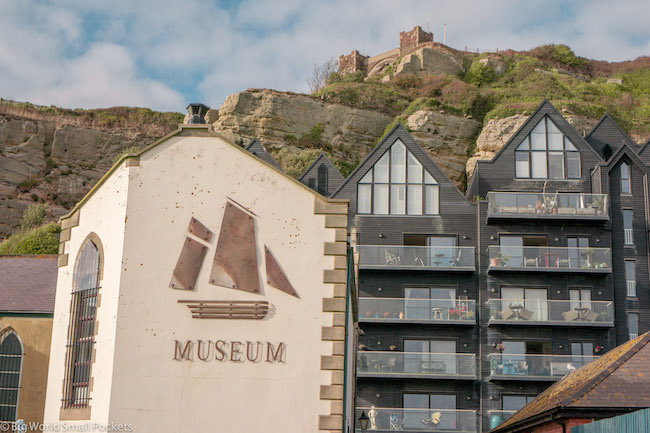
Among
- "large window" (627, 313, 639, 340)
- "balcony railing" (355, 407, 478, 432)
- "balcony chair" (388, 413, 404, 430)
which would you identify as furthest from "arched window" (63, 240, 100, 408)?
"large window" (627, 313, 639, 340)

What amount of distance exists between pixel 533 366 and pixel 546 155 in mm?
11675

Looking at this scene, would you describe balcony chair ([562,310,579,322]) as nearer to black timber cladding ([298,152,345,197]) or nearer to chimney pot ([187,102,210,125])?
black timber cladding ([298,152,345,197])

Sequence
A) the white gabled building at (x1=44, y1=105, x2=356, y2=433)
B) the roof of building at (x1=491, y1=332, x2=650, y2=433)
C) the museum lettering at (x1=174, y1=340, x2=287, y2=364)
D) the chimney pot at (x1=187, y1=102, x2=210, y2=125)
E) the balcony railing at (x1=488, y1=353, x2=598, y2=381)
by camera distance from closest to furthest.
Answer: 1. the white gabled building at (x1=44, y1=105, x2=356, y2=433)
2. the museum lettering at (x1=174, y1=340, x2=287, y2=364)
3. the roof of building at (x1=491, y1=332, x2=650, y2=433)
4. the chimney pot at (x1=187, y1=102, x2=210, y2=125)
5. the balcony railing at (x1=488, y1=353, x2=598, y2=381)

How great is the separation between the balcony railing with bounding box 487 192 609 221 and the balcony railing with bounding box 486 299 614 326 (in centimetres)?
425

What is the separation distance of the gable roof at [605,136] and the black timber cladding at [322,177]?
14.2m

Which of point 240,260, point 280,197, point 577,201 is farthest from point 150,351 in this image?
point 577,201

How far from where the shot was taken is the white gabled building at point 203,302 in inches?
763

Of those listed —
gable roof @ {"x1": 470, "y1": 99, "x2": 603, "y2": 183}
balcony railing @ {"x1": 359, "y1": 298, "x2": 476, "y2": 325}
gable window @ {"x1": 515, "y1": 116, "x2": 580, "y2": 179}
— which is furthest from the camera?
gable roof @ {"x1": 470, "y1": 99, "x2": 603, "y2": 183}

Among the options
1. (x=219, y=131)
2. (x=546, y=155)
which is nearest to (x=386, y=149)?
(x=546, y=155)

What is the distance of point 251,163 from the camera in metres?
21.1

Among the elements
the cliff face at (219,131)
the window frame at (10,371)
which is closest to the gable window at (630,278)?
the cliff face at (219,131)

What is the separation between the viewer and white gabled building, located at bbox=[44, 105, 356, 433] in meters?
19.4

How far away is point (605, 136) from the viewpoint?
49.9 m

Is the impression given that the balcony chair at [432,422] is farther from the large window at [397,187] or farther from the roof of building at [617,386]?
the roof of building at [617,386]
